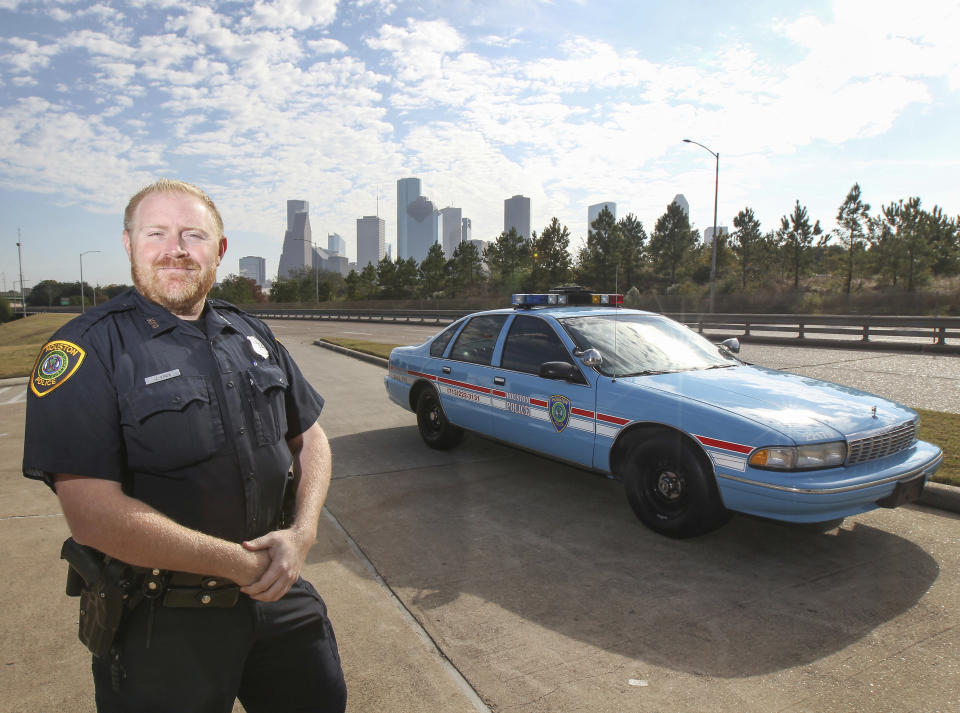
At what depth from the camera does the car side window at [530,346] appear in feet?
17.0

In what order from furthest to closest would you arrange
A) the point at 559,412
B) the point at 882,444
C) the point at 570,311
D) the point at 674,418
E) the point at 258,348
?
the point at 570,311 < the point at 559,412 < the point at 674,418 < the point at 882,444 < the point at 258,348

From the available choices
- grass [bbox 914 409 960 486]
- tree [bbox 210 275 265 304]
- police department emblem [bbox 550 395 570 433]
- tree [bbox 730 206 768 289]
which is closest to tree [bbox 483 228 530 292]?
tree [bbox 730 206 768 289]

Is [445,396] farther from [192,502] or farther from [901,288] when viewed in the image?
[901,288]

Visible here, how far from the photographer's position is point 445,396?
6.30 m

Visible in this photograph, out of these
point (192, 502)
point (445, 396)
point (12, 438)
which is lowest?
point (12, 438)

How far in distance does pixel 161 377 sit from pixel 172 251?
0.37 meters

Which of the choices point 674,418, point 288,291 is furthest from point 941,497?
point 288,291

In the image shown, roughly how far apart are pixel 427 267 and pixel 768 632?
7094 centimetres

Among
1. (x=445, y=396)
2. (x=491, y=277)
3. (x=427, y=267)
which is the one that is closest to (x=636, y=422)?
(x=445, y=396)

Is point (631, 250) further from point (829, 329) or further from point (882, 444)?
point (882, 444)

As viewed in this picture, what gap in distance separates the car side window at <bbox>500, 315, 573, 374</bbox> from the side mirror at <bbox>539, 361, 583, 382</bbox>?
18 cm

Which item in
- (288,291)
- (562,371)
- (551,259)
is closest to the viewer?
(562,371)

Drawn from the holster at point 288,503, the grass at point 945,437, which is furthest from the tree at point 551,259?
the holster at point 288,503

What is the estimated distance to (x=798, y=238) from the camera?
55281 millimetres
